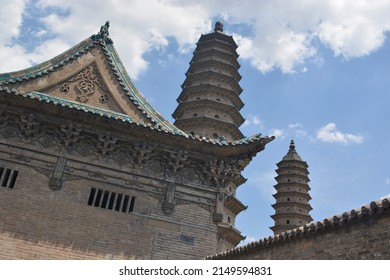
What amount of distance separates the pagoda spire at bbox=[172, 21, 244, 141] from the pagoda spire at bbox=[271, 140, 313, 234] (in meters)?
5.88

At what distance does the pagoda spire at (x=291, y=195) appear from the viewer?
2842cm

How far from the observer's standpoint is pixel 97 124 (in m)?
11.8

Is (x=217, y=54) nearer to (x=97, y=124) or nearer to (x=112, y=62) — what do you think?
(x=112, y=62)

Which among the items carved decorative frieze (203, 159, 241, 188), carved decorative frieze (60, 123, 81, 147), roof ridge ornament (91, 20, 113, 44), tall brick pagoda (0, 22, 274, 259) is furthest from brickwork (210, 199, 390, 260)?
roof ridge ornament (91, 20, 113, 44)

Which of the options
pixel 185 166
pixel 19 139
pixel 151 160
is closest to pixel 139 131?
pixel 151 160

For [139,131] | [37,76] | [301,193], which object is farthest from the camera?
[301,193]

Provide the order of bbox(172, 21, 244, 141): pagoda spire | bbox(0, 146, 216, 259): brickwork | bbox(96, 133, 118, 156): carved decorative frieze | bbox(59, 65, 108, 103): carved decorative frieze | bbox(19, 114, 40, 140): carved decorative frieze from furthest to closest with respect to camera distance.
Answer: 1. bbox(172, 21, 244, 141): pagoda spire
2. bbox(59, 65, 108, 103): carved decorative frieze
3. bbox(96, 133, 118, 156): carved decorative frieze
4. bbox(19, 114, 40, 140): carved decorative frieze
5. bbox(0, 146, 216, 259): brickwork

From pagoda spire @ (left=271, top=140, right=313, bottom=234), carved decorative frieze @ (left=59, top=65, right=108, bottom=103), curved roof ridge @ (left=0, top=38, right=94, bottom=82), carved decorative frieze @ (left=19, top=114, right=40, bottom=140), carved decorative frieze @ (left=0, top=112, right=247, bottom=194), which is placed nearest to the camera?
carved decorative frieze @ (left=19, top=114, right=40, bottom=140)

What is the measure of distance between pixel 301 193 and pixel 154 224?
798 inches

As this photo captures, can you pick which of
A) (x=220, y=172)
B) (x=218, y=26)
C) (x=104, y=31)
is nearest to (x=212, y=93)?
(x=218, y=26)

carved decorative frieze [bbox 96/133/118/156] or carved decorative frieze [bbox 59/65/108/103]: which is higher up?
carved decorative frieze [bbox 59/65/108/103]

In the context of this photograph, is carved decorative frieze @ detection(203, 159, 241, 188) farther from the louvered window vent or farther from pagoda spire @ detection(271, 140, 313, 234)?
pagoda spire @ detection(271, 140, 313, 234)

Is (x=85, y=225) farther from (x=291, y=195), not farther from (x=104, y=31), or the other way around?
(x=291, y=195)

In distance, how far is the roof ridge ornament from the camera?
47.7 feet
